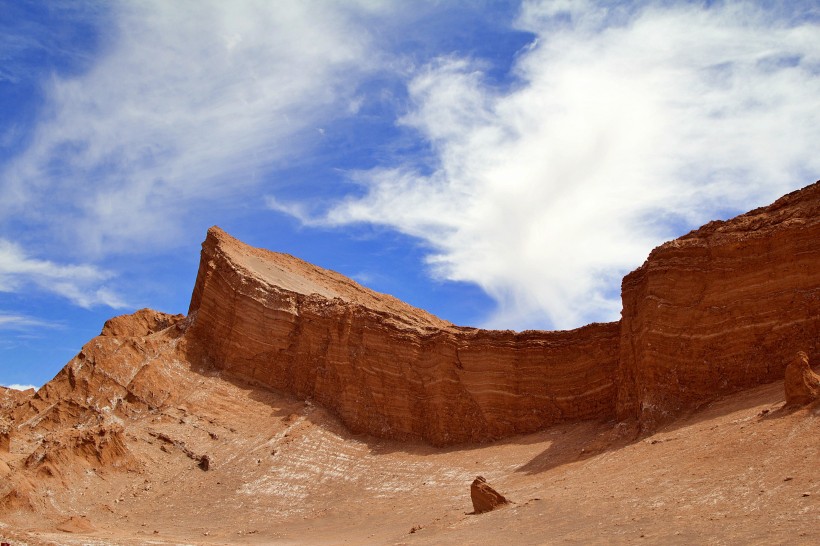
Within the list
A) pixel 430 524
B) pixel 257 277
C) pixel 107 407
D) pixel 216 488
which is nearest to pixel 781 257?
pixel 430 524

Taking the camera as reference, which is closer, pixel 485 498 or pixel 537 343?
pixel 485 498

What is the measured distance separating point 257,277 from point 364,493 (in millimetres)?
15022

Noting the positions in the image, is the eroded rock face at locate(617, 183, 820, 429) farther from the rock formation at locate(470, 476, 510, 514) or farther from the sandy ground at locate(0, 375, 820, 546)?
the rock formation at locate(470, 476, 510, 514)

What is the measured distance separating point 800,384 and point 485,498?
8.70 meters

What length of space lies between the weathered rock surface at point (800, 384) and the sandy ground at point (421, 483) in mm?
471

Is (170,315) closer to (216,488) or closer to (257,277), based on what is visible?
(257,277)

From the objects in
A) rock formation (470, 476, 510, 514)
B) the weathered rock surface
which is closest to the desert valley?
the weathered rock surface

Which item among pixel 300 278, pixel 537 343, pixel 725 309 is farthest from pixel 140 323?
pixel 725 309

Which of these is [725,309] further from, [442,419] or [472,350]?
[442,419]

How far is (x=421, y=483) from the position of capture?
1137 inches

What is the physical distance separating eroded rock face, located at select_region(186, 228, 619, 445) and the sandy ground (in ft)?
3.69

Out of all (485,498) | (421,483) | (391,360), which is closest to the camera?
(485,498)

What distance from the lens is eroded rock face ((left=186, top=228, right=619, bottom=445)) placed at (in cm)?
3141

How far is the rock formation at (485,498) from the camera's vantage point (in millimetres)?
21844
